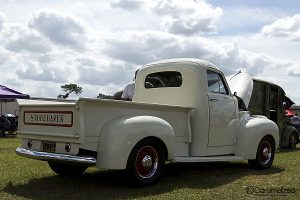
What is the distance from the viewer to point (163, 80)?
8820mm

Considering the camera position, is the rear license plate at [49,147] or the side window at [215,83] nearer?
the rear license plate at [49,147]

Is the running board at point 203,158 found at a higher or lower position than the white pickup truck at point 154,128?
lower

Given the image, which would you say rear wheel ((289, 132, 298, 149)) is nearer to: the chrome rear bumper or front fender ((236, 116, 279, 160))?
front fender ((236, 116, 279, 160))

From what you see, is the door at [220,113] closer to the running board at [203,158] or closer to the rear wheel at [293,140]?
the running board at [203,158]

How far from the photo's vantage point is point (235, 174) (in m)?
8.48

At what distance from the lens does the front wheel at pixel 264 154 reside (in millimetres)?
9125

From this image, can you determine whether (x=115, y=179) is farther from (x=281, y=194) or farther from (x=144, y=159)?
(x=281, y=194)

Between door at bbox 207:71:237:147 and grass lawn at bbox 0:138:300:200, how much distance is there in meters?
0.66

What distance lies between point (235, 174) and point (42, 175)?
3.51m

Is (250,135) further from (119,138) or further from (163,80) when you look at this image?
(119,138)

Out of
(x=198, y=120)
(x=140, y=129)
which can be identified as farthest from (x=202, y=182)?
(x=140, y=129)

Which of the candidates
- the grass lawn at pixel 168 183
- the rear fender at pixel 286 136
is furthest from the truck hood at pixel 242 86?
the rear fender at pixel 286 136

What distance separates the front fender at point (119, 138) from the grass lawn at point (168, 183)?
47cm

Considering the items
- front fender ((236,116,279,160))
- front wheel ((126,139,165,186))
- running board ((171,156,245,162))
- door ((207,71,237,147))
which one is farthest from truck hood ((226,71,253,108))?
front wheel ((126,139,165,186))
